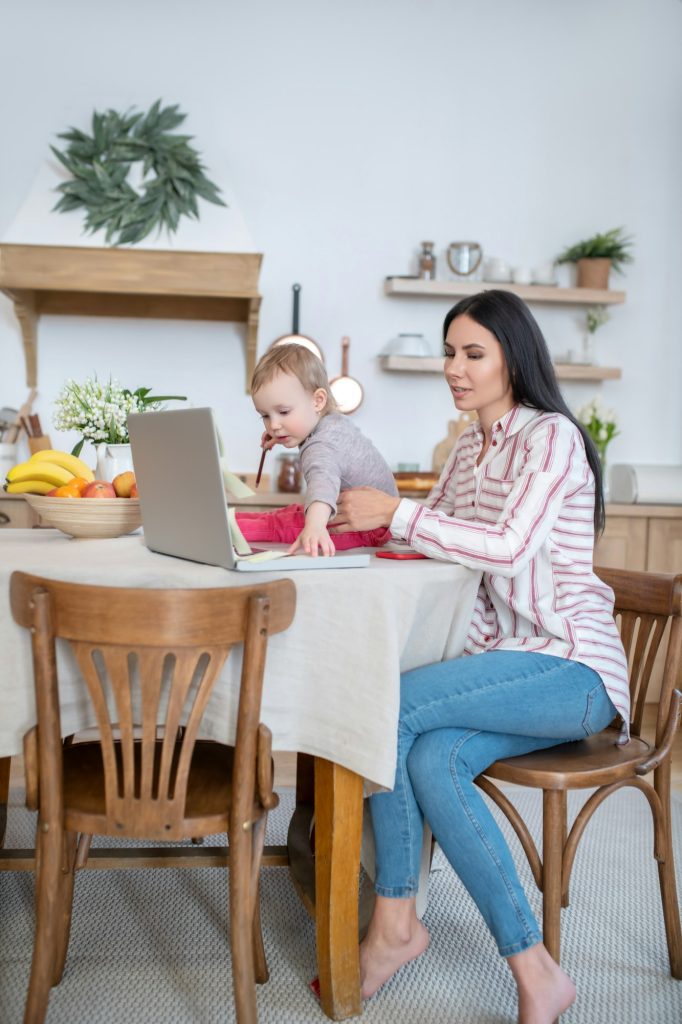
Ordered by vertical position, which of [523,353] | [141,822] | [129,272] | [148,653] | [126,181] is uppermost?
[126,181]

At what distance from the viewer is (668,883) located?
69.1 inches

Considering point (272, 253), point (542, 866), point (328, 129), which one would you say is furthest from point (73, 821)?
point (328, 129)

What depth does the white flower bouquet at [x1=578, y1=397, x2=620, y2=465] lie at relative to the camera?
4012 mm

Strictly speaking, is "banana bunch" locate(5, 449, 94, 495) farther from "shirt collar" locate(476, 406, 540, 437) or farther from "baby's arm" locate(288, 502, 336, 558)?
"shirt collar" locate(476, 406, 540, 437)

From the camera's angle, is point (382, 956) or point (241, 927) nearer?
point (241, 927)

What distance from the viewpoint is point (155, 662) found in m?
1.34

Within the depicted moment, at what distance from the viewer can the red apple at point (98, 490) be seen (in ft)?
5.94

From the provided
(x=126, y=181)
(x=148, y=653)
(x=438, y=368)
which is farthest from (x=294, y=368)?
(x=126, y=181)

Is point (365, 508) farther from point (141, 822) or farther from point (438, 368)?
point (438, 368)

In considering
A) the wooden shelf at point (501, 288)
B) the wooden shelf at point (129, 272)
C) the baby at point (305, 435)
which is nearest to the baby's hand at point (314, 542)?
the baby at point (305, 435)

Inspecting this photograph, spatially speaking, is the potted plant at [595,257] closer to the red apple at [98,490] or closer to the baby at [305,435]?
the baby at [305,435]

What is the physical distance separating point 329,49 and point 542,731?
129 inches

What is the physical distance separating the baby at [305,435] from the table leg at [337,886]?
0.49 metres

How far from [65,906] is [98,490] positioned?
73 centimetres
